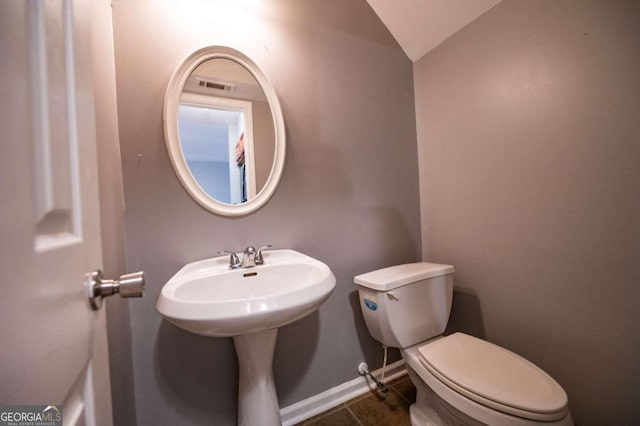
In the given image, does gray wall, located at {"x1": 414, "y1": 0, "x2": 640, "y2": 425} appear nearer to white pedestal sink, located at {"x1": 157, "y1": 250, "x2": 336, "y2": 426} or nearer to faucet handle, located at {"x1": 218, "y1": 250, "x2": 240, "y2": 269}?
white pedestal sink, located at {"x1": 157, "y1": 250, "x2": 336, "y2": 426}

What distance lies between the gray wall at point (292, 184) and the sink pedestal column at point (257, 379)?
169mm

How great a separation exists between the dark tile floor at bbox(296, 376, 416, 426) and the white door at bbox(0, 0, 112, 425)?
1042 millimetres

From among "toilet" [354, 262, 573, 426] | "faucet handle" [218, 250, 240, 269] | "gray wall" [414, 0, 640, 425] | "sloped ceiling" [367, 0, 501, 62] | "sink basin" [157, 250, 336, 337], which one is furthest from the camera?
"sloped ceiling" [367, 0, 501, 62]

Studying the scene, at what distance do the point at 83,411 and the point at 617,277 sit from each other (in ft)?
4.84

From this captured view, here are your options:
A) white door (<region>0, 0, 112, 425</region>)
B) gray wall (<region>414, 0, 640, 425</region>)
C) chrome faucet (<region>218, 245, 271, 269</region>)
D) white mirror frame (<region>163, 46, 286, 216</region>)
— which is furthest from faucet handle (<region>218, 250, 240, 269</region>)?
gray wall (<region>414, 0, 640, 425</region>)

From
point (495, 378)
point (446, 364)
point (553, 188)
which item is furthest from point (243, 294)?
point (553, 188)

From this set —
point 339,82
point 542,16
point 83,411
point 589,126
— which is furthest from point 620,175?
point 83,411

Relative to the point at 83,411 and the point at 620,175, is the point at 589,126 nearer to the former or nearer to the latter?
the point at 620,175

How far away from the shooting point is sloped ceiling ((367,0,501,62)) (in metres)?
1.14

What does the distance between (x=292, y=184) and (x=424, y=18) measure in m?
1.23

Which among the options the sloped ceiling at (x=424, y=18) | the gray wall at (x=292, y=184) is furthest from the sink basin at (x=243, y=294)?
the sloped ceiling at (x=424, y=18)

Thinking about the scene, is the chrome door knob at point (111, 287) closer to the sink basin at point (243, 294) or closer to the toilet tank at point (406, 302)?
the sink basin at point (243, 294)

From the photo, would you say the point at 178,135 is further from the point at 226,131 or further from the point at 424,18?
the point at 424,18

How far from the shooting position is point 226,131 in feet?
3.24
